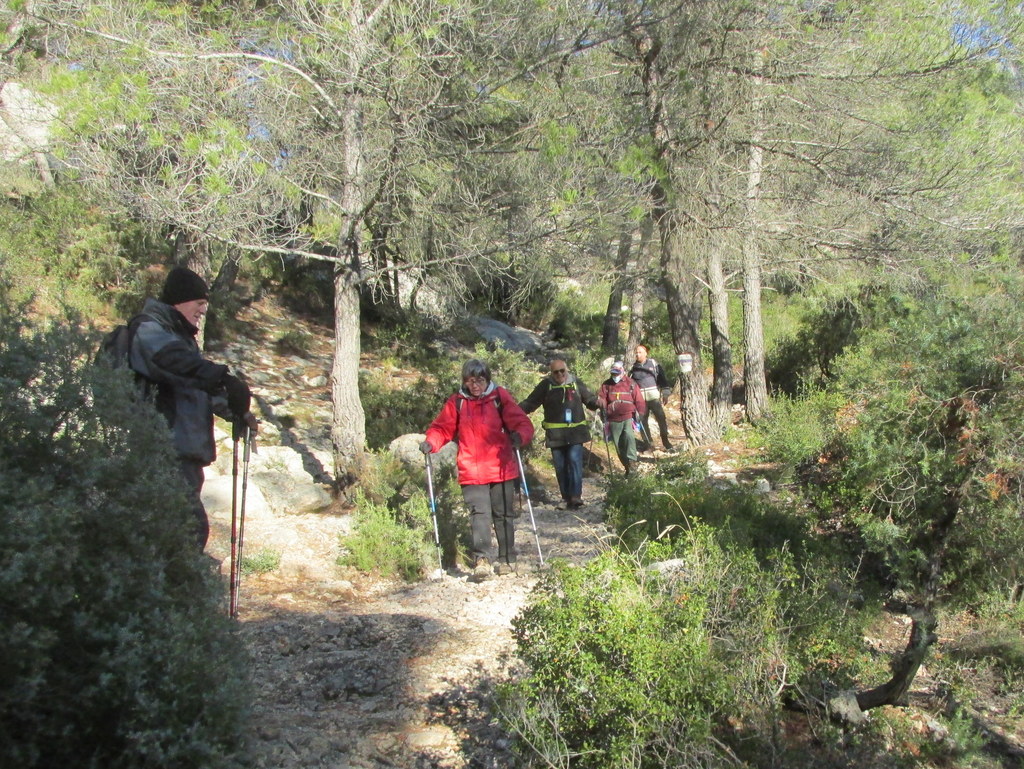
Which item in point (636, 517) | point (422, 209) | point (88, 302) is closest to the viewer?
point (636, 517)

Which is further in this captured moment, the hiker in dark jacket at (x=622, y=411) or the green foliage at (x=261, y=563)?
the hiker in dark jacket at (x=622, y=411)

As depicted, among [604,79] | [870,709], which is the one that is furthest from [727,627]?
[604,79]

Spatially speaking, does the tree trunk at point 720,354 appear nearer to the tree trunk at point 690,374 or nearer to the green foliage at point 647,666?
the tree trunk at point 690,374

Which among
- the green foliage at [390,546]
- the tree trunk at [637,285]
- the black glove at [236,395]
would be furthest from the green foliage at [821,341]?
the black glove at [236,395]

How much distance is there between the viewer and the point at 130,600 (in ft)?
9.22

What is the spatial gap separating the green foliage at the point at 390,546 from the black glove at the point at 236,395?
3.05 metres

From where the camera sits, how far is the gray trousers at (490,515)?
23.3 ft

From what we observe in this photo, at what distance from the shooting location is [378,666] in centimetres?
517

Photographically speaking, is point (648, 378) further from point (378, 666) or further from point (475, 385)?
point (378, 666)

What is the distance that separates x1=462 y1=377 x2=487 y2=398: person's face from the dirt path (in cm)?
153

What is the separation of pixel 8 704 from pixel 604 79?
10.2m

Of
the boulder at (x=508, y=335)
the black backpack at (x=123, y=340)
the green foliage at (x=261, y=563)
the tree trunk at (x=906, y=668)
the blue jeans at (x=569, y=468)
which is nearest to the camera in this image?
the black backpack at (x=123, y=340)

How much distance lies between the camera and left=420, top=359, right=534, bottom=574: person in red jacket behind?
7039mm

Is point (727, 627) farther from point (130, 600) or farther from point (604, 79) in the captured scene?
point (604, 79)
